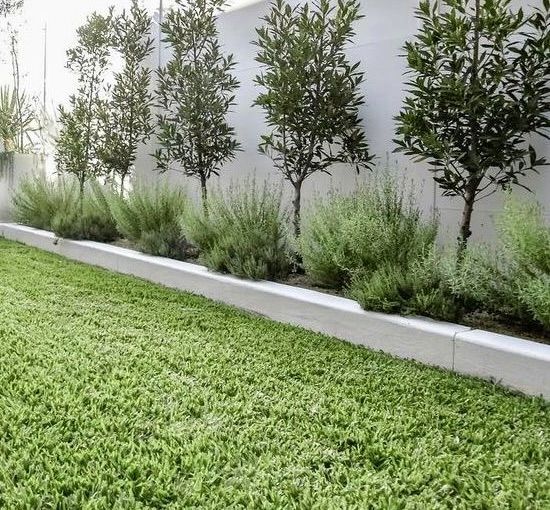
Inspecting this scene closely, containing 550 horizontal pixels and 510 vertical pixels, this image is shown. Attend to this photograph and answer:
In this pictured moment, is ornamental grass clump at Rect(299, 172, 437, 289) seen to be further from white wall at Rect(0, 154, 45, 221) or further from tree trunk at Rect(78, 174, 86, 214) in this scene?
white wall at Rect(0, 154, 45, 221)

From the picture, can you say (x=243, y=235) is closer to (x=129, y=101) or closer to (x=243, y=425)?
(x=243, y=425)

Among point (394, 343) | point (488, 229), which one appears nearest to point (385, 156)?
point (488, 229)

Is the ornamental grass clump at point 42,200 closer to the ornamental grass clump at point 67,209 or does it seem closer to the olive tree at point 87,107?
the ornamental grass clump at point 67,209

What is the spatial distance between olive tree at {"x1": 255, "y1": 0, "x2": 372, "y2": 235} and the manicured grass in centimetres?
171

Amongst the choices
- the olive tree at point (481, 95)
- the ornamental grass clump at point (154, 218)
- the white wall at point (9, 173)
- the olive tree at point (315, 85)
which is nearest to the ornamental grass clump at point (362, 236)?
the olive tree at point (481, 95)

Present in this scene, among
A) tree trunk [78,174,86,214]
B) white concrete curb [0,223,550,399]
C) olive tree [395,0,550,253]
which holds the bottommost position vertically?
white concrete curb [0,223,550,399]

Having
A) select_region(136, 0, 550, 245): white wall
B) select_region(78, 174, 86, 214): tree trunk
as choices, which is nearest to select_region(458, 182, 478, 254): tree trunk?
select_region(136, 0, 550, 245): white wall

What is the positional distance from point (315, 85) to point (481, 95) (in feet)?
5.45

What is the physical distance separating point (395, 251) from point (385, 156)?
1.25 meters

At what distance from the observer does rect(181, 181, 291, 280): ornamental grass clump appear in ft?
14.0

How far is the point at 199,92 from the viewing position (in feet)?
18.7

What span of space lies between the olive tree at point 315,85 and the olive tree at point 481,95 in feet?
3.19

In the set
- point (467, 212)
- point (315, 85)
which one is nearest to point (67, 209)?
point (315, 85)

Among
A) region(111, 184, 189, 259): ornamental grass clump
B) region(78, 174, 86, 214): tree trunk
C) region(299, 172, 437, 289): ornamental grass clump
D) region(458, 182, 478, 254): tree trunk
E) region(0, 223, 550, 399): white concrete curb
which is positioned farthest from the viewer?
region(78, 174, 86, 214): tree trunk
